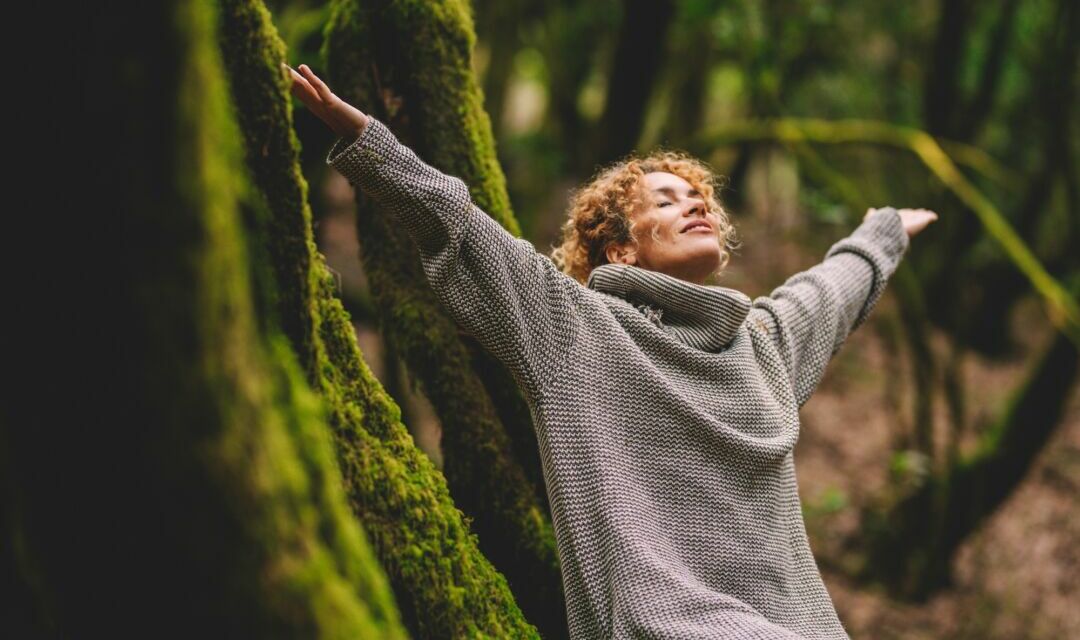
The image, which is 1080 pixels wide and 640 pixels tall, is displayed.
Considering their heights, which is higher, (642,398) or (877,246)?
(877,246)

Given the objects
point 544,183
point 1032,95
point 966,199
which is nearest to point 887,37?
point 1032,95

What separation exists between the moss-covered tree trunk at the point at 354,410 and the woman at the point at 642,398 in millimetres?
238

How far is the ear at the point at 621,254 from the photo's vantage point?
2.67 metres

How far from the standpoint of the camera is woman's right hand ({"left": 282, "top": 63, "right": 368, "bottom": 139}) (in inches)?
80.9

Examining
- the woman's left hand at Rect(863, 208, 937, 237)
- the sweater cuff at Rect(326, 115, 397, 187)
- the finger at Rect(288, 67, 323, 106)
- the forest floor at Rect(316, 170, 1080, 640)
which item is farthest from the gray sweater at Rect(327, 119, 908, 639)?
the woman's left hand at Rect(863, 208, 937, 237)

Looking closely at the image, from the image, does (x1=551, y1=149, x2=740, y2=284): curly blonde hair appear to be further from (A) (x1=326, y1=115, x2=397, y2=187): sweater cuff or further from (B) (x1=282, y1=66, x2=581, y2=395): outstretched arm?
(A) (x1=326, y1=115, x2=397, y2=187): sweater cuff

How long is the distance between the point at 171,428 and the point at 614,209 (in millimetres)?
1930

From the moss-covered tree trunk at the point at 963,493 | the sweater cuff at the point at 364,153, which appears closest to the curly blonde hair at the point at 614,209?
the sweater cuff at the point at 364,153

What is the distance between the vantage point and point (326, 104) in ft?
6.78

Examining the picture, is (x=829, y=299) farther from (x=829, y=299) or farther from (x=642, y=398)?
(x=642, y=398)

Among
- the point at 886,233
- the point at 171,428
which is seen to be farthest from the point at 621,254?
the point at 171,428

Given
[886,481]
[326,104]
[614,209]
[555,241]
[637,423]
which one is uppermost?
[555,241]

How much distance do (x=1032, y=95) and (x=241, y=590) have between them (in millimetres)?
11688

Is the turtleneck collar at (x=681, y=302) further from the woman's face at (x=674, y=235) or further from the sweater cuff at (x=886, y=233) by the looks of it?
the sweater cuff at (x=886, y=233)
